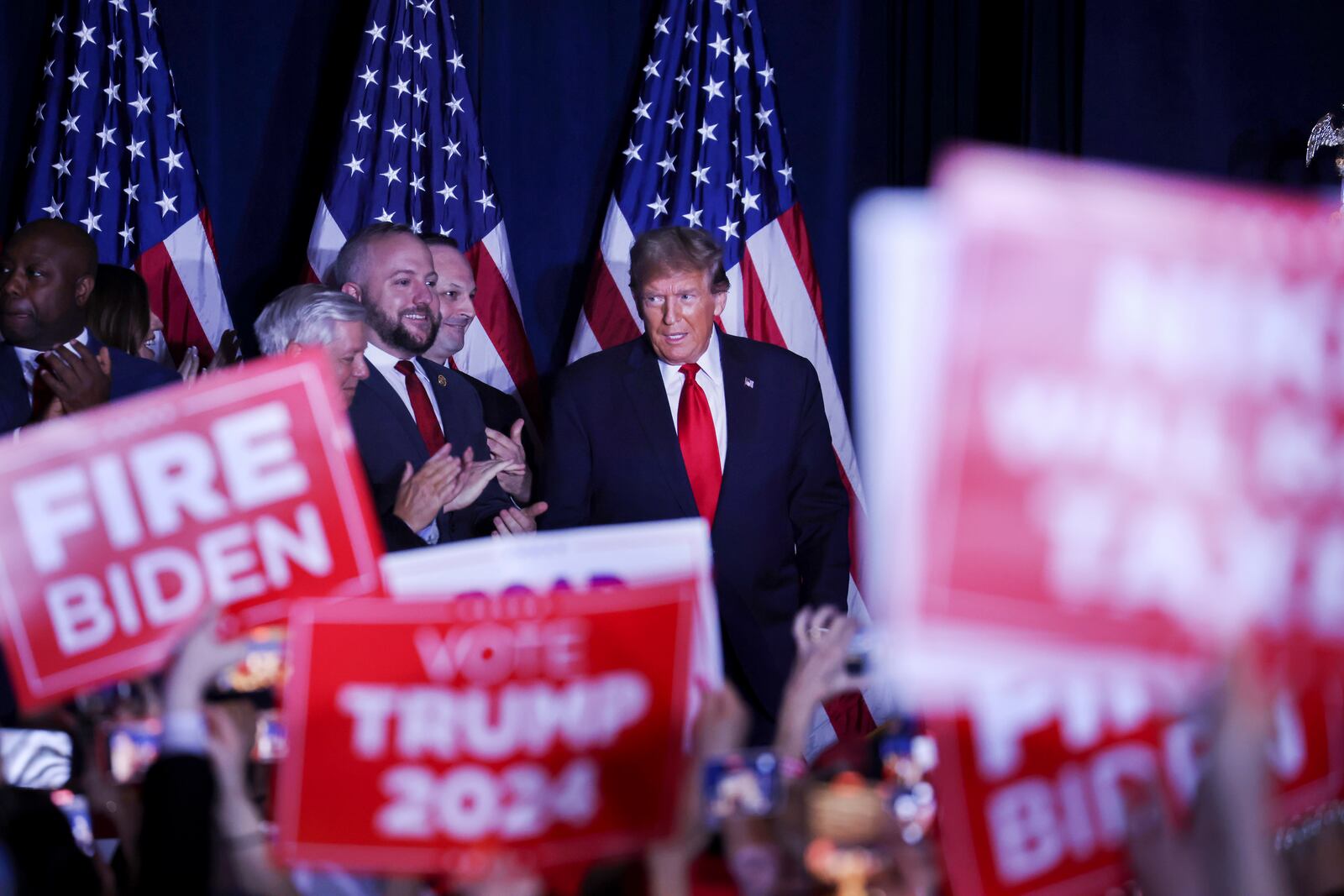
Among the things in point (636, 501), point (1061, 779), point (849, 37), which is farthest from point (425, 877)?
point (849, 37)

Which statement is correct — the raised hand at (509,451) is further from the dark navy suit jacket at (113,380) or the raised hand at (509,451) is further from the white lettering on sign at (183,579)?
the white lettering on sign at (183,579)

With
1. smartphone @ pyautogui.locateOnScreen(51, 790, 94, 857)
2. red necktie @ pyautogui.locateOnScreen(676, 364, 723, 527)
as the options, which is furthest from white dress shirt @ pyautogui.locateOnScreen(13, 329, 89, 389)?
smartphone @ pyautogui.locateOnScreen(51, 790, 94, 857)

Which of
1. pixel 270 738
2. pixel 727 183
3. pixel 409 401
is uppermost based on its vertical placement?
pixel 727 183

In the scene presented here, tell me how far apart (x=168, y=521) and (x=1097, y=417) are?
105cm

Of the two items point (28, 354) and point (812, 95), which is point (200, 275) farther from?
point (812, 95)

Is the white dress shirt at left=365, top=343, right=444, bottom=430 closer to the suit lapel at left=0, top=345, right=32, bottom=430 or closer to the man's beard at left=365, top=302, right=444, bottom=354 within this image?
the man's beard at left=365, top=302, right=444, bottom=354

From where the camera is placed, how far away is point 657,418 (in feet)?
11.4

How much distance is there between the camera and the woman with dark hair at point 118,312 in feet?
12.1

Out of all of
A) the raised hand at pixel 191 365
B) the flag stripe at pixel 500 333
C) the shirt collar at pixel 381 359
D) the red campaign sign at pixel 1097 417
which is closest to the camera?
the red campaign sign at pixel 1097 417

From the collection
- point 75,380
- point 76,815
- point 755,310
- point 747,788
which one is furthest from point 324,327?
point 755,310

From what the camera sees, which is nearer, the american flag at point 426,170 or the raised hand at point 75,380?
the raised hand at point 75,380

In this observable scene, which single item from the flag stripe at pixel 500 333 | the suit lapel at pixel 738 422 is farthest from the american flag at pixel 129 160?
the suit lapel at pixel 738 422

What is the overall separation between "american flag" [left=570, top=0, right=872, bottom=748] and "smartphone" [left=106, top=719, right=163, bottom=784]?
117 inches

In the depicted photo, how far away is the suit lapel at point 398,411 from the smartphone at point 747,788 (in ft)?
6.28
